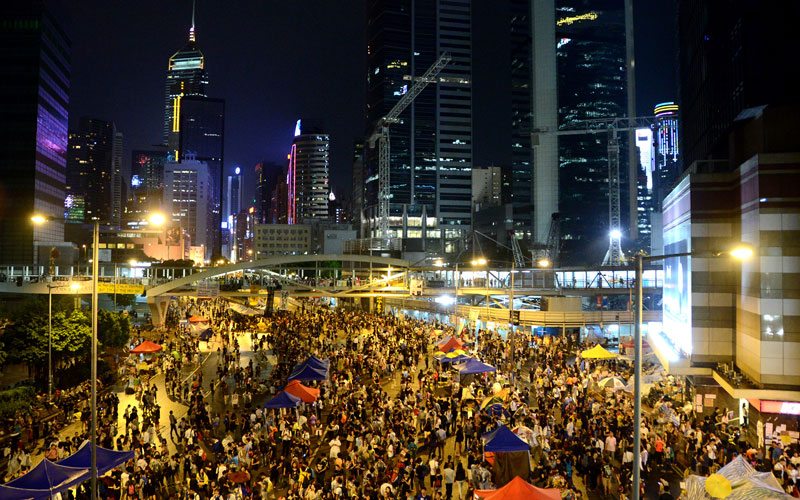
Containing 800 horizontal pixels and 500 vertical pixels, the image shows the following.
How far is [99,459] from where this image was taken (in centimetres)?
1559

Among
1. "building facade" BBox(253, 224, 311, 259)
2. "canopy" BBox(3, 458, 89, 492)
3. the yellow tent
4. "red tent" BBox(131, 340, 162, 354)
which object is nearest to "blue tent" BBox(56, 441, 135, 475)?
"canopy" BBox(3, 458, 89, 492)

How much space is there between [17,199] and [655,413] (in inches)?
3652

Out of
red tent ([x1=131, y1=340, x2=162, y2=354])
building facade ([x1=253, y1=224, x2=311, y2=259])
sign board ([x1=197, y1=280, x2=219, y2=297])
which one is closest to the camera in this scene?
red tent ([x1=131, y1=340, x2=162, y2=354])

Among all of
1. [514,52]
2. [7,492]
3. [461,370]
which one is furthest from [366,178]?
[7,492]

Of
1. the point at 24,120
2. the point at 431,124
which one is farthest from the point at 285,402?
the point at 431,124

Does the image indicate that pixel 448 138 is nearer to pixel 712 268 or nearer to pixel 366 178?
A: pixel 366 178

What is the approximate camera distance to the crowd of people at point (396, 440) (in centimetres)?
1612

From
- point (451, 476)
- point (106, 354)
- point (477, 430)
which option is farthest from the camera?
point (106, 354)

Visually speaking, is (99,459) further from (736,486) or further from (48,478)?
(736,486)

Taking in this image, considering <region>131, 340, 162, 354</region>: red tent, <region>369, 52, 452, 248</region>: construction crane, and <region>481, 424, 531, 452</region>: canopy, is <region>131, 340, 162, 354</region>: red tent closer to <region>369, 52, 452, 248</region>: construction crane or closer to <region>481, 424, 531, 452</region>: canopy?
<region>481, 424, 531, 452</region>: canopy

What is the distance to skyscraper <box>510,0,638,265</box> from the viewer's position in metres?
144

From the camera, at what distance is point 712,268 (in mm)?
23031

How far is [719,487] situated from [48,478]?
1512 centimetres

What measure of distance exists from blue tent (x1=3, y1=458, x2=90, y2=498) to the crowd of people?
5.44ft
